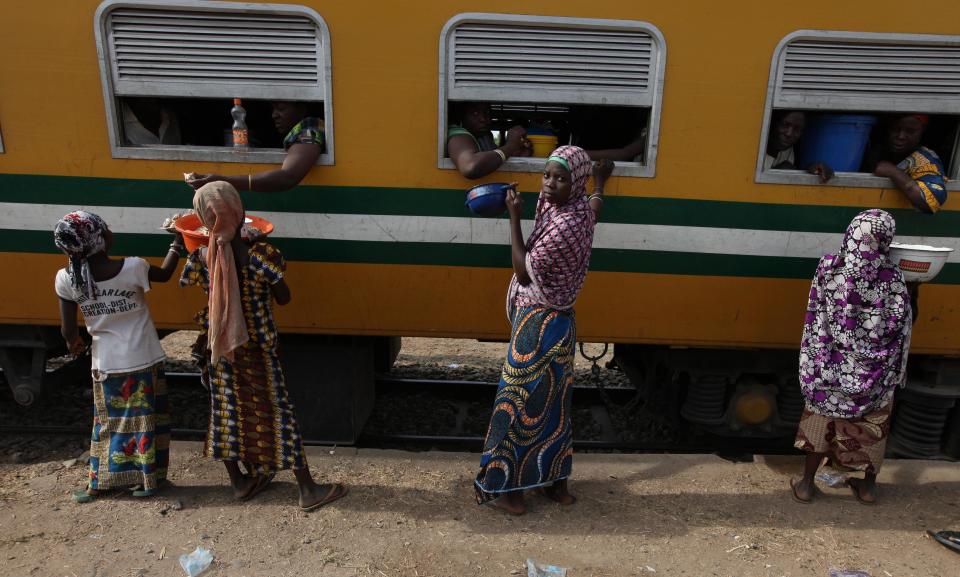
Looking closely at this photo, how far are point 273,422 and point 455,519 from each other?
1062 millimetres

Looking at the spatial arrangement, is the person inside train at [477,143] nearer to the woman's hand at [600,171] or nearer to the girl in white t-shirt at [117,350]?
the woman's hand at [600,171]

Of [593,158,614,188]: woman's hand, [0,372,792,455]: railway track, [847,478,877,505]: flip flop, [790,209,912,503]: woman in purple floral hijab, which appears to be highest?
[593,158,614,188]: woman's hand

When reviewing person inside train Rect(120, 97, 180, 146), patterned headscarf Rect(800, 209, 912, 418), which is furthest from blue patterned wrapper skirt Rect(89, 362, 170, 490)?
patterned headscarf Rect(800, 209, 912, 418)

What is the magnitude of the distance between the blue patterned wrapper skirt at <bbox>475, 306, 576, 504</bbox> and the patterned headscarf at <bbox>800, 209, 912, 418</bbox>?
1323 mm

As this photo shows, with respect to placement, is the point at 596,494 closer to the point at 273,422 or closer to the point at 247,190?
the point at 273,422

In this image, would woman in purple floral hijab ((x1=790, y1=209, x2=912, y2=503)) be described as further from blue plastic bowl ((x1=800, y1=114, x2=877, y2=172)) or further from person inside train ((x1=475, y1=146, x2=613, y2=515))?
person inside train ((x1=475, y1=146, x2=613, y2=515))

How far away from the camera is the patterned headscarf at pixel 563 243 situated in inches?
98.5

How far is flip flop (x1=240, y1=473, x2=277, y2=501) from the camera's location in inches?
122

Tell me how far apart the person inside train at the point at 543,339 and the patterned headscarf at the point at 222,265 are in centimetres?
123

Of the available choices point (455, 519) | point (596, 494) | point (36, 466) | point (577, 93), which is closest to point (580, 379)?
point (596, 494)

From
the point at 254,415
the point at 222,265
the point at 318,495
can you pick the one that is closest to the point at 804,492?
the point at 318,495

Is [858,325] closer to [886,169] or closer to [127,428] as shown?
[886,169]

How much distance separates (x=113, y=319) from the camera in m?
2.86

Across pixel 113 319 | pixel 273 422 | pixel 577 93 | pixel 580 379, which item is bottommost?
pixel 580 379
